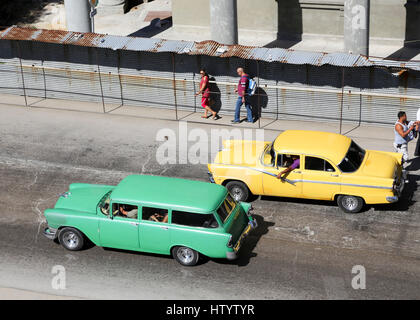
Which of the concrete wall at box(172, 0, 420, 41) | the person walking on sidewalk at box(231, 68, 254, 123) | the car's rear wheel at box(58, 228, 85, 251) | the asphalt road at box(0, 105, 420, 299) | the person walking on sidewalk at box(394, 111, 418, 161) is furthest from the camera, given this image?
the concrete wall at box(172, 0, 420, 41)

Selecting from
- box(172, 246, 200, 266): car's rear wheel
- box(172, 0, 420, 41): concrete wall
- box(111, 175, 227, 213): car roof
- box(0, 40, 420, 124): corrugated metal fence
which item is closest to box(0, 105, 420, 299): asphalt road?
box(172, 246, 200, 266): car's rear wheel

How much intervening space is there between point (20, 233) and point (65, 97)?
8.75 m

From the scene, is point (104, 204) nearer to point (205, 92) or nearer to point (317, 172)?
A: point (317, 172)

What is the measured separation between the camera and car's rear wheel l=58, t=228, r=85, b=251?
1302 centimetres

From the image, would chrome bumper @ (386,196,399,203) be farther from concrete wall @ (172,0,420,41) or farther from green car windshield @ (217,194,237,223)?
concrete wall @ (172,0,420,41)

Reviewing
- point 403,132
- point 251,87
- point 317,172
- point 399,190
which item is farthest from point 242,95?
point 399,190

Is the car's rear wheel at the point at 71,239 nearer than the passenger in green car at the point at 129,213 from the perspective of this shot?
No

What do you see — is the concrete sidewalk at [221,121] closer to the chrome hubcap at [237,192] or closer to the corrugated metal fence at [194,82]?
the corrugated metal fence at [194,82]

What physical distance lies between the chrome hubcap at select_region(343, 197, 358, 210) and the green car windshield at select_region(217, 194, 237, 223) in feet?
9.20

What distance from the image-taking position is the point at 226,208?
12.6 meters

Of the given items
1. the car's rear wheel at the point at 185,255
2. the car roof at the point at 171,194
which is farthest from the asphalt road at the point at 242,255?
the car roof at the point at 171,194

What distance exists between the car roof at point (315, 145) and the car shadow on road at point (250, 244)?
164 cm

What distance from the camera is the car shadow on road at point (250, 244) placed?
12.8 meters

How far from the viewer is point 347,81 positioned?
18.5 metres
